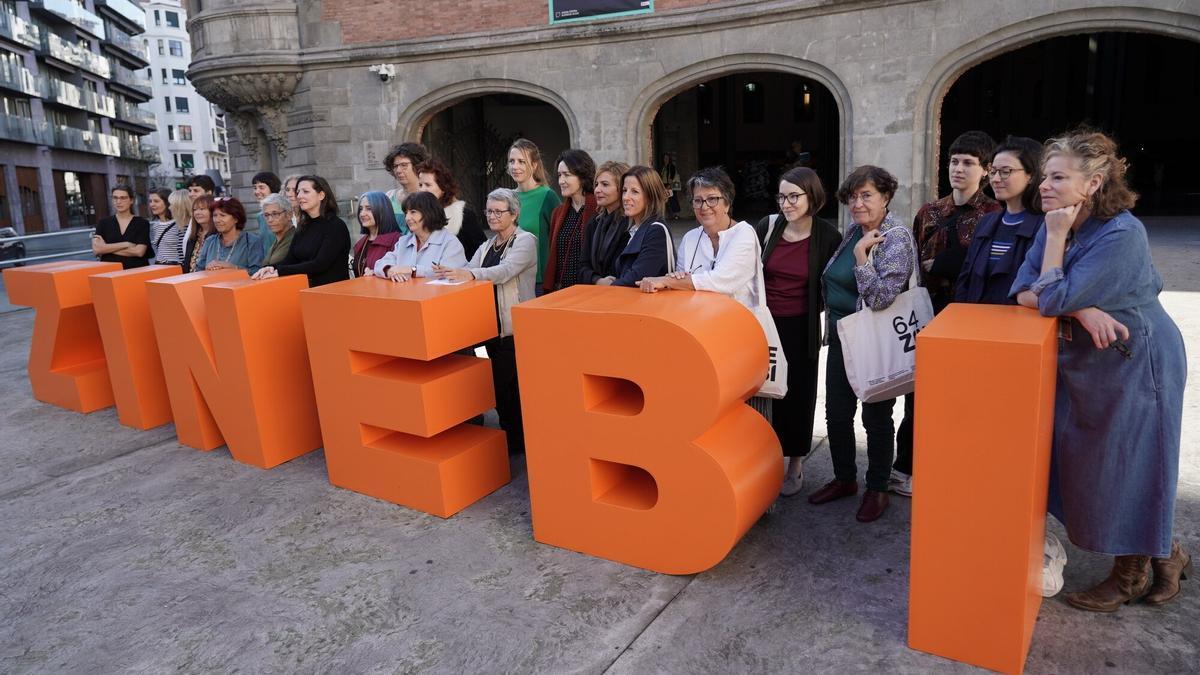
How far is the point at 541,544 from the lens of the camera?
3.60m

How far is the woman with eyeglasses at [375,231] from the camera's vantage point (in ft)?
16.8

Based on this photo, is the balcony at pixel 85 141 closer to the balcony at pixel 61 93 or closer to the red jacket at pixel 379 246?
the balcony at pixel 61 93

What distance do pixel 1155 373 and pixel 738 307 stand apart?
4.91 ft

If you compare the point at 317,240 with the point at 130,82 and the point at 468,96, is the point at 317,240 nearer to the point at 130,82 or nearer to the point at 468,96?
the point at 468,96

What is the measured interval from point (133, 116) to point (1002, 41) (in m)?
57.4

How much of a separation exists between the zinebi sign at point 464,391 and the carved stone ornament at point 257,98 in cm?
940

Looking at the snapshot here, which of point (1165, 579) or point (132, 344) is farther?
point (132, 344)

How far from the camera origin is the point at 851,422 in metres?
3.74

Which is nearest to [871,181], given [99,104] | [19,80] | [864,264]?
[864,264]

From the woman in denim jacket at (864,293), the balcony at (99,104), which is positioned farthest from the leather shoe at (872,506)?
the balcony at (99,104)

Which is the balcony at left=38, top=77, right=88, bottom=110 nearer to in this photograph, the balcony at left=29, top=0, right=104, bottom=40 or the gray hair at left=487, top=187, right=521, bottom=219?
the balcony at left=29, top=0, right=104, bottom=40

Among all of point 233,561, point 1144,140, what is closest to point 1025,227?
point 233,561

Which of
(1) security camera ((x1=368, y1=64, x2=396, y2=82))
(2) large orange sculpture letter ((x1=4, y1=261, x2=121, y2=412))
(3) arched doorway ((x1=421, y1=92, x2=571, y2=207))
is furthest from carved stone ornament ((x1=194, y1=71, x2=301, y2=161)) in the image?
(2) large orange sculpture letter ((x1=4, y1=261, x2=121, y2=412))

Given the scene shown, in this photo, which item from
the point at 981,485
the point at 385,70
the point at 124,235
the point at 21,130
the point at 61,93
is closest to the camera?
the point at 981,485
